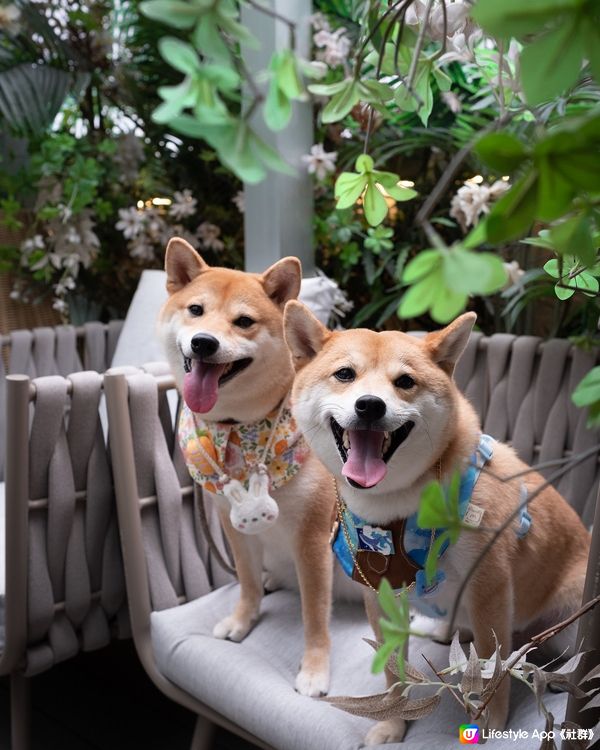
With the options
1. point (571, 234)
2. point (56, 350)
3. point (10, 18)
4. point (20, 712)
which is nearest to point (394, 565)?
point (571, 234)

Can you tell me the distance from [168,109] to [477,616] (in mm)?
839

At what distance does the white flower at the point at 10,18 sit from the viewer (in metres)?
2.34

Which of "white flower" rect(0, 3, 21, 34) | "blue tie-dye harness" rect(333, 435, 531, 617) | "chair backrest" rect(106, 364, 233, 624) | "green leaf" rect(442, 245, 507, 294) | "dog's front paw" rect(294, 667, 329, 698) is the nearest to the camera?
"green leaf" rect(442, 245, 507, 294)

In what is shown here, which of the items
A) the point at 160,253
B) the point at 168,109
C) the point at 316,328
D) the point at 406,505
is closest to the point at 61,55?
the point at 160,253

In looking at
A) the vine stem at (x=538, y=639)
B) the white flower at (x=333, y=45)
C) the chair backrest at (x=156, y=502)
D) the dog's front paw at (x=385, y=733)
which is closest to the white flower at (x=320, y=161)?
the white flower at (x=333, y=45)

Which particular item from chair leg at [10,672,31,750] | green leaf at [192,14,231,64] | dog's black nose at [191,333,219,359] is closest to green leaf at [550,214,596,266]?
green leaf at [192,14,231,64]

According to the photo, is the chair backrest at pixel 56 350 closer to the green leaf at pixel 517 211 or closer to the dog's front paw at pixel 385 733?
the dog's front paw at pixel 385 733

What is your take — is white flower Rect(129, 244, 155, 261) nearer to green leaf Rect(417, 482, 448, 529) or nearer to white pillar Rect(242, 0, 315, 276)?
white pillar Rect(242, 0, 315, 276)

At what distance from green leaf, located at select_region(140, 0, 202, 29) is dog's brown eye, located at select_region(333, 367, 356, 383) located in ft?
2.16

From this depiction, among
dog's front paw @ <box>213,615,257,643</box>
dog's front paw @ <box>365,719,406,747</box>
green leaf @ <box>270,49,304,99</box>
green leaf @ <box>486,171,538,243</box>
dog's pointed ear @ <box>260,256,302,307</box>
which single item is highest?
green leaf @ <box>270,49,304,99</box>

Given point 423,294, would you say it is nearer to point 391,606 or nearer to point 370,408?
point 391,606

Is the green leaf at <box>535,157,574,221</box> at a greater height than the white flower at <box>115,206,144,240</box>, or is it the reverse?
the green leaf at <box>535,157,574,221</box>

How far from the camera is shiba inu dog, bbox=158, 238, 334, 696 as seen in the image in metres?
1.14

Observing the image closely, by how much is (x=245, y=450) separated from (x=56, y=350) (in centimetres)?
120
